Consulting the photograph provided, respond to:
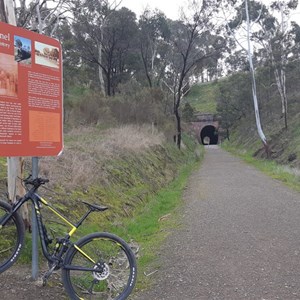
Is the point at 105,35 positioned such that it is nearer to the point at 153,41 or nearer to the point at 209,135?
the point at 153,41

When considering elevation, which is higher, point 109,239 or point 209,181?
point 109,239

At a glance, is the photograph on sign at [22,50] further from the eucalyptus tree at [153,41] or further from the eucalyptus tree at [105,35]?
the eucalyptus tree at [153,41]

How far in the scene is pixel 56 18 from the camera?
2559cm

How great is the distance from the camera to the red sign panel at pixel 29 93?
4.25m

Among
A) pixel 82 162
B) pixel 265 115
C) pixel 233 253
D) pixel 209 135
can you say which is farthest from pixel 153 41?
pixel 209 135

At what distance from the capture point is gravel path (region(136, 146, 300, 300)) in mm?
5043

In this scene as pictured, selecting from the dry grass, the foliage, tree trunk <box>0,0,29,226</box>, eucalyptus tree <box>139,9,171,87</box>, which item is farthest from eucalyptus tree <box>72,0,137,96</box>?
the foliage

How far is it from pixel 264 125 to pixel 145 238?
39.8 meters

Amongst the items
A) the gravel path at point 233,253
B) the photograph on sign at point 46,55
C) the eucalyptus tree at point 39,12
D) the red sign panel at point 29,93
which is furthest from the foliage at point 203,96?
the red sign panel at point 29,93

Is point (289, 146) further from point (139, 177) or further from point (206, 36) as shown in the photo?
point (139, 177)

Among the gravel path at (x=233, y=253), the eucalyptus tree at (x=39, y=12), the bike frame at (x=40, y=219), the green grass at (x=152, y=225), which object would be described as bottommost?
the green grass at (x=152, y=225)

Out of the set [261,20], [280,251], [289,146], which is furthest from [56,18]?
[280,251]

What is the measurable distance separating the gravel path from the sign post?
2.01m

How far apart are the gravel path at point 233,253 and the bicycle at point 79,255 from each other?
0.49 meters
